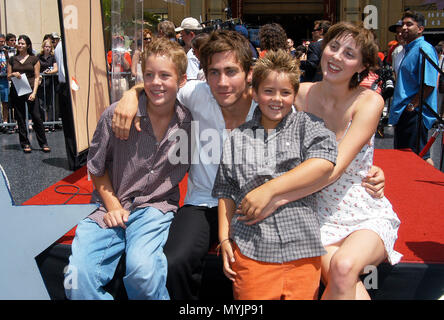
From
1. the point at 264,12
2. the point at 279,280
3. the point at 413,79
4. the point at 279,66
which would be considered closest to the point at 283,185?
the point at 279,280

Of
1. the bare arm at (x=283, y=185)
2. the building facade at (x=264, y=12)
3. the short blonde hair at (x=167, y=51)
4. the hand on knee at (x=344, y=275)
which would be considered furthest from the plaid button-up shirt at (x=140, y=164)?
the building facade at (x=264, y=12)

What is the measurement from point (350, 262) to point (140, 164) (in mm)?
1138

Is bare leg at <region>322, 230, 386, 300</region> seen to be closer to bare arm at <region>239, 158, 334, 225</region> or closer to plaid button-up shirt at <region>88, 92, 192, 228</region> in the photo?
bare arm at <region>239, 158, 334, 225</region>

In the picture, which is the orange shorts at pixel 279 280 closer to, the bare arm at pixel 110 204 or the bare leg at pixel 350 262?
the bare leg at pixel 350 262

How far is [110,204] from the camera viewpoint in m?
2.22

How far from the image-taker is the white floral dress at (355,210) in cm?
204

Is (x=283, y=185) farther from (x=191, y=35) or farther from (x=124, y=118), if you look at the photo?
(x=191, y=35)

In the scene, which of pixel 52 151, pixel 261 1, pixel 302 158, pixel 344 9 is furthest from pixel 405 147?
pixel 261 1

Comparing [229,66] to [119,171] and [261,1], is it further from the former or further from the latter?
[261,1]

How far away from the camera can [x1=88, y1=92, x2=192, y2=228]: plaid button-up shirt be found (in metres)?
2.25

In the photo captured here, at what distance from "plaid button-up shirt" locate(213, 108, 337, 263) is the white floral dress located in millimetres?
116

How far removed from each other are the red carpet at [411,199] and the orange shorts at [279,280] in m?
0.66

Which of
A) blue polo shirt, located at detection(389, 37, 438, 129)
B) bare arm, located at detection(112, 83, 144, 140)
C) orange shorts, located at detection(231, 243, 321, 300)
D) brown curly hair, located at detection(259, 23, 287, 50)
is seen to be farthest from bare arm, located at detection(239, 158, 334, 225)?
brown curly hair, located at detection(259, 23, 287, 50)
